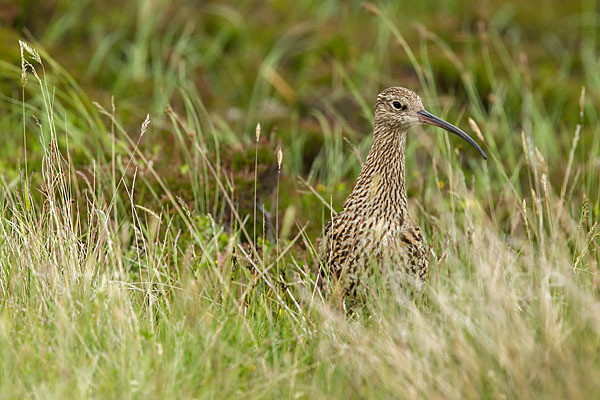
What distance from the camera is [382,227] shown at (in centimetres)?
437

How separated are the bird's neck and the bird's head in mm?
42

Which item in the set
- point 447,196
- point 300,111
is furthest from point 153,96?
Result: point 447,196

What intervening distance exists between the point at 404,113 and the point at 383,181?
1.28ft

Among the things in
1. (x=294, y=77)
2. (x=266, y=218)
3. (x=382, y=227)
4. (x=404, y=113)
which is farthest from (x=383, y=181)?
(x=294, y=77)

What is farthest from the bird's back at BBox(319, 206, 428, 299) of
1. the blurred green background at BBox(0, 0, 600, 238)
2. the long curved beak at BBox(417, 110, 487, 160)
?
the blurred green background at BBox(0, 0, 600, 238)

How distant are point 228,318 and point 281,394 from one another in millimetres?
477

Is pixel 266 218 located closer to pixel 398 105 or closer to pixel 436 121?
pixel 398 105


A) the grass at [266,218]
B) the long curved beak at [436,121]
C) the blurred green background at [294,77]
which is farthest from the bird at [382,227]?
the blurred green background at [294,77]

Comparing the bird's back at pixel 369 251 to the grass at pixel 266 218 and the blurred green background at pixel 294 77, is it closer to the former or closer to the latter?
the grass at pixel 266 218

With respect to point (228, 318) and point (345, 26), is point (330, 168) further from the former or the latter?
point (345, 26)

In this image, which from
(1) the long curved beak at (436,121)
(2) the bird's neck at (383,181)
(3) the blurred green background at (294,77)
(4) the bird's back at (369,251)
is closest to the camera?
(4) the bird's back at (369,251)

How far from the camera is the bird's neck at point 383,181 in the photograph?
4435 mm

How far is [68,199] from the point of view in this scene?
426cm

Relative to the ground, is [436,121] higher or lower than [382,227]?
higher
